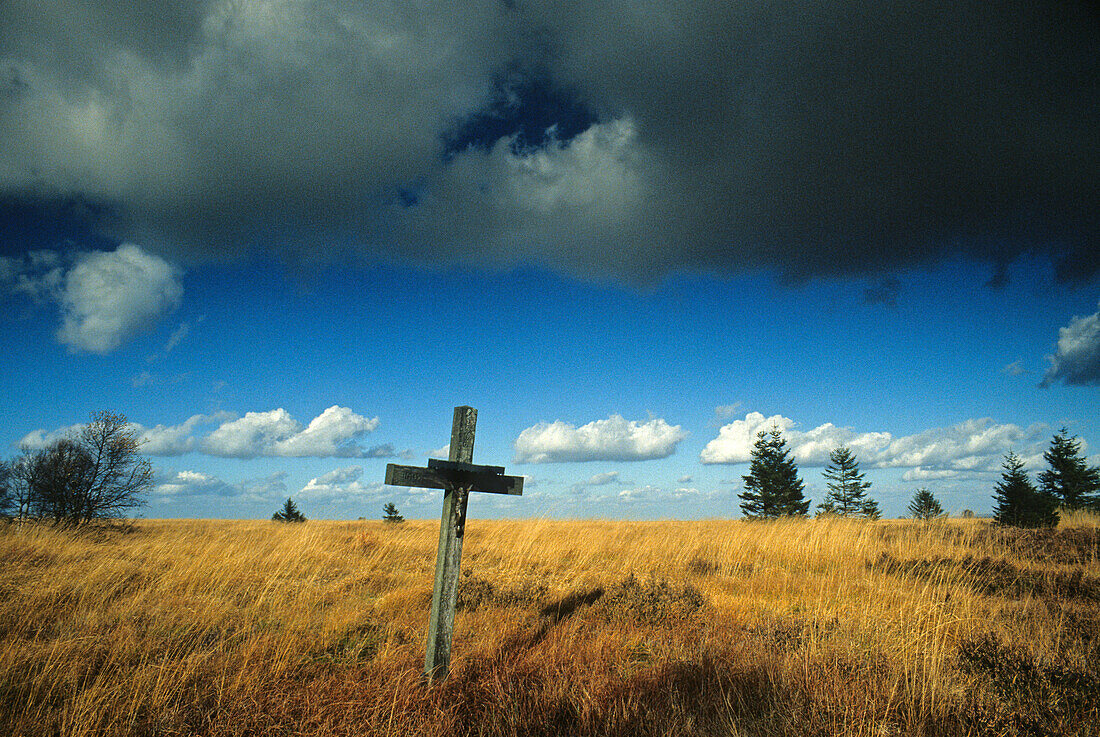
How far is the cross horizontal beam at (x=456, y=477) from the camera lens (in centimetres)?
385

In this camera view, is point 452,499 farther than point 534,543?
No

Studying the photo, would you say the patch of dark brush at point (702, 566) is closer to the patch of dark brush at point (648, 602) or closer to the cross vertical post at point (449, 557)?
the patch of dark brush at point (648, 602)

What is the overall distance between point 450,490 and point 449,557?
1.81 ft

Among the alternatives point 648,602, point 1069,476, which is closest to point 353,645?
point 648,602

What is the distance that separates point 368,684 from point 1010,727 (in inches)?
159

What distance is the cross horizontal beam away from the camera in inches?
152

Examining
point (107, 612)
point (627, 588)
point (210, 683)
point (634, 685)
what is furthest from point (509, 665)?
point (107, 612)

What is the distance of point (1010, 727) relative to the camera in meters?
2.79

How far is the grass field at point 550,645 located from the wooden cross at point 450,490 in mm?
254

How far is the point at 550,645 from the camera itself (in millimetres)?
4328

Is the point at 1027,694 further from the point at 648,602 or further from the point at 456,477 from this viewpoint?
the point at 456,477

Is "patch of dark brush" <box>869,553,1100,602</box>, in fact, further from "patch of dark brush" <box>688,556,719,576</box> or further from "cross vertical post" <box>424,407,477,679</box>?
"cross vertical post" <box>424,407,477,679</box>

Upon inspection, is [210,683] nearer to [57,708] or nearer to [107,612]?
[57,708]

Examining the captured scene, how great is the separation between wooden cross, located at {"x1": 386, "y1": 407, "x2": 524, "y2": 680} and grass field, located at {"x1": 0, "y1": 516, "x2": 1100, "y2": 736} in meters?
0.25
